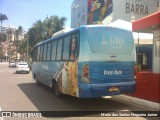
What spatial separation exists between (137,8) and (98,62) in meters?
28.6

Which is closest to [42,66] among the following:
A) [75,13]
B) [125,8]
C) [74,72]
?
[74,72]

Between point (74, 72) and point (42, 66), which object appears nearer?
point (74, 72)

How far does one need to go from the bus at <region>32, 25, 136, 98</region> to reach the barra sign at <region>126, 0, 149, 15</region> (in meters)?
26.5

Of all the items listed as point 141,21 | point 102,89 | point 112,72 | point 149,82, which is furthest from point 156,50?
point 102,89

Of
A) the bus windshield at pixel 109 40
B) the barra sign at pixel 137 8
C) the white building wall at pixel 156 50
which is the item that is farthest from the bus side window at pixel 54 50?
the barra sign at pixel 137 8

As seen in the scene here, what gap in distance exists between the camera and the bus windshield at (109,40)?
9.92 m

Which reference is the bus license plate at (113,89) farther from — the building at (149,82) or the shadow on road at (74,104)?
the building at (149,82)

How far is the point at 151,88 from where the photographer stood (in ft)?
36.8

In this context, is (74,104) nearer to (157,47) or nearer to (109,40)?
(109,40)

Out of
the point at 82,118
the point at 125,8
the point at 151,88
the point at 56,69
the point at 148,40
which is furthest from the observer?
the point at 125,8

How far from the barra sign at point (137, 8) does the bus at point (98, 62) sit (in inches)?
1042

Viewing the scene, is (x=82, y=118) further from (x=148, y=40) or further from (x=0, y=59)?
(x=0, y=59)

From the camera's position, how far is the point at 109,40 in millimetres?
10141

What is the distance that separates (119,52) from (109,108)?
2080 millimetres
